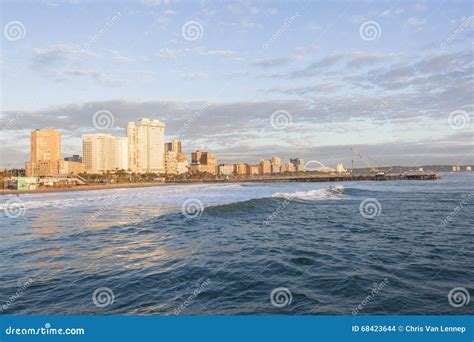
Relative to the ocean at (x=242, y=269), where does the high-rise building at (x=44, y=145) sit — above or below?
above

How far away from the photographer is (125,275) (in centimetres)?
1206

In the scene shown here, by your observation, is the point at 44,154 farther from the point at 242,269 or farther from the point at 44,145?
the point at 242,269

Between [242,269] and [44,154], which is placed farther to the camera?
[44,154]

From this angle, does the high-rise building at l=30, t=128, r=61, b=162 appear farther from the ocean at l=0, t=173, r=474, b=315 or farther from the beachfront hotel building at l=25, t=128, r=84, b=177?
the ocean at l=0, t=173, r=474, b=315

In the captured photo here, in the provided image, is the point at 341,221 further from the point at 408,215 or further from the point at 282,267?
the point at 282,267

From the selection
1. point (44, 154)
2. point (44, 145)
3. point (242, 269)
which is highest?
point (44, 145)

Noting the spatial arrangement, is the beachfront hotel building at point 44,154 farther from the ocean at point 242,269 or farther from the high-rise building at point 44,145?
the ocean at point 242,269

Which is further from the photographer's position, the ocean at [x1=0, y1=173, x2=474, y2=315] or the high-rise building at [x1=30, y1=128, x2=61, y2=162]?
the high-rise building at [x1=30, y1=128, x2=61, y2=162]

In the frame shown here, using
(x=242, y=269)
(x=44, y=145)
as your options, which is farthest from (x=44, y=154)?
(x=242, y=269)

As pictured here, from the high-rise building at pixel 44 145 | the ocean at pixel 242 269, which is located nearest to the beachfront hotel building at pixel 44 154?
the high-rise building at pixel 44 145

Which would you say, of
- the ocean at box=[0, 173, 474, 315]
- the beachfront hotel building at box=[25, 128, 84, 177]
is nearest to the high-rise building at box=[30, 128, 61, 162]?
the beachfront hotel building at box=[25, 128, 84, 177]

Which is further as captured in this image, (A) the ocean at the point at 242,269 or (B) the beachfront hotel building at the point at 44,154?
(B) the beachfront hotel building at the point at 44,154

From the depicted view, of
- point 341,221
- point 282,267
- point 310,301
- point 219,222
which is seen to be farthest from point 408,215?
point 310,301

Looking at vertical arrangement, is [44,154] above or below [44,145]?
below
